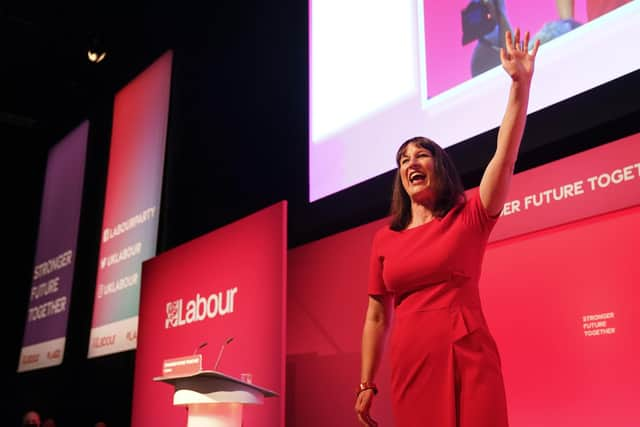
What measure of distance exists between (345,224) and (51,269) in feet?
12.0

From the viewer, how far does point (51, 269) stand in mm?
5871

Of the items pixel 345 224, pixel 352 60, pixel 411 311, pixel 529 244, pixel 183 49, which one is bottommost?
pixel 411 311

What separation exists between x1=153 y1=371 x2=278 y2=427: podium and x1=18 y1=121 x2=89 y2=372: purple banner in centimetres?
343

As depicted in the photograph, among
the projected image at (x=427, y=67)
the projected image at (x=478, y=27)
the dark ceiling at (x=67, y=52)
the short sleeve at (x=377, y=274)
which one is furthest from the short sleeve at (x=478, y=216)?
the dark ceiling at (x=67, y=52)

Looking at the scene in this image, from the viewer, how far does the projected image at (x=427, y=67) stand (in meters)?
2.11

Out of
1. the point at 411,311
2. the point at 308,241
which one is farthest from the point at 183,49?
the point at 411,311

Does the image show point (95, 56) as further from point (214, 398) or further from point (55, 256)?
point (214, 398)

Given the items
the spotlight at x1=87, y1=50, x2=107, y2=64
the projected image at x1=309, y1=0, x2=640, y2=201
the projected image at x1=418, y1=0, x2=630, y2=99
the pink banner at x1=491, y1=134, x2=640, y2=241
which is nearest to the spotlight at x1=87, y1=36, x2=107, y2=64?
the spotlight at x1=87, y1=50, x2=107, y2=64

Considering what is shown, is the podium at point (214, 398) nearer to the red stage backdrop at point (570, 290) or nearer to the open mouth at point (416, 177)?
the red stage backdrop at point (570, 290)

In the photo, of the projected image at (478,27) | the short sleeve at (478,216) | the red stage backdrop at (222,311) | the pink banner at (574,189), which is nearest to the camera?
the short sleeve at (478,216)

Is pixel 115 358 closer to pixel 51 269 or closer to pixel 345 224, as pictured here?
pixel 51 269

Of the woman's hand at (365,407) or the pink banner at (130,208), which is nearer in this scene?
the woman's hand at (365,407)

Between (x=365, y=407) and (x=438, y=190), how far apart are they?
52 cm

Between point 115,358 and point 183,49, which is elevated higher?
point 183,49
